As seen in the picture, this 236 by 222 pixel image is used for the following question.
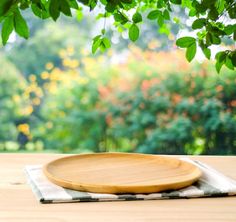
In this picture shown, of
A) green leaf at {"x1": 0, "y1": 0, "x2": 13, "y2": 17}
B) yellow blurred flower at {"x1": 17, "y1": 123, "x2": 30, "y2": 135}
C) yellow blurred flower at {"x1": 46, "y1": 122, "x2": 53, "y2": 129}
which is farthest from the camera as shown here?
yellow blurred flower at {"x1": 17, "y1": 123, "x2": 30, "y2": 135}

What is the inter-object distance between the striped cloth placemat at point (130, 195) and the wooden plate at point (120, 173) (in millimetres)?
14

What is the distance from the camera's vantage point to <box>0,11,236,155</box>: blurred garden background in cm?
378

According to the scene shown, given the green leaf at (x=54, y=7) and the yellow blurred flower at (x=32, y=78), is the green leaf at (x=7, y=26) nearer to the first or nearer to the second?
the green leaf at (x=54, y=7)

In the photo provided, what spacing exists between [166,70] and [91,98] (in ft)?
2.06

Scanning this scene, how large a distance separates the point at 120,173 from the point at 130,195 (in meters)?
0.19

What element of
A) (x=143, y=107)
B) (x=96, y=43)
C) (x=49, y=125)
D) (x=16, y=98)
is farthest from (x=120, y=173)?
(x=16, y=98)

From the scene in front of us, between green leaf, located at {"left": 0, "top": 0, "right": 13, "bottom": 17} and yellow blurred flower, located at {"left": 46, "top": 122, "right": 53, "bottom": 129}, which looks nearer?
green leaf, located at {"left": 0, "top": 0, "right": 13, "bottom": 17}

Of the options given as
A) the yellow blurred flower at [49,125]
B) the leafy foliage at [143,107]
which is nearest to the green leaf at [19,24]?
the leafy foliage at [143,107]

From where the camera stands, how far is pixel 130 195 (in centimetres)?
112

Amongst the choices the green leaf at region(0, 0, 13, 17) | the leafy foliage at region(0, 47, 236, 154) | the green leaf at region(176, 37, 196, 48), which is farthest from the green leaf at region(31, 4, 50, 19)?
the leafy foliage at region(0, 47, 236, 154)

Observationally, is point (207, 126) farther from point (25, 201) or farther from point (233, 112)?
point (25, 201)

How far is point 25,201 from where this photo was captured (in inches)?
43.2

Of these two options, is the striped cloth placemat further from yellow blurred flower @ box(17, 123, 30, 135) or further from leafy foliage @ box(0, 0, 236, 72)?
yellow blurred flower @ box(17, 123, 30, 135)

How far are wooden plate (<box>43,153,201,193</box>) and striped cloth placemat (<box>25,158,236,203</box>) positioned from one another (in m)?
0.01
